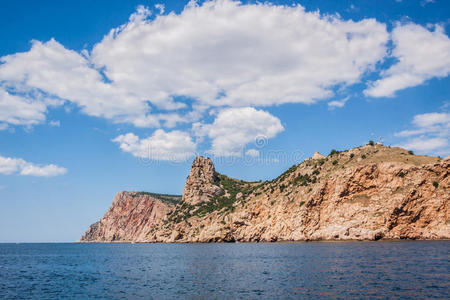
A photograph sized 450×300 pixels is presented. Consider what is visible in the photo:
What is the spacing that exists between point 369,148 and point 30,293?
4644 inches

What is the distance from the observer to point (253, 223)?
143 metres

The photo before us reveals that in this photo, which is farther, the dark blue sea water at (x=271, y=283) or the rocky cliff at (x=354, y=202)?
the rocky cliff at (x=354, y=202)

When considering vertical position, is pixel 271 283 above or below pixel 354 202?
below

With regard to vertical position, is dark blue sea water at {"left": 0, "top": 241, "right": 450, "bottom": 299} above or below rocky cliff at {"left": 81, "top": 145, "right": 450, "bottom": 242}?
below

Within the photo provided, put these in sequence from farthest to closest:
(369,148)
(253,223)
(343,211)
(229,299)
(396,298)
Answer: (253,223) < (369,148) < (343,211) < (229,299) < (396,298)

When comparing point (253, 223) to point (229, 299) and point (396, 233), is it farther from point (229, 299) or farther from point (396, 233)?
point (229, 299)

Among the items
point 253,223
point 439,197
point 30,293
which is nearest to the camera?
point 30,293

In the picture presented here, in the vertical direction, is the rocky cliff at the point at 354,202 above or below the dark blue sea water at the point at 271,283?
above

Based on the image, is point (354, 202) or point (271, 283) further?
point (354, 202)

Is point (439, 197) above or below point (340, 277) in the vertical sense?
above

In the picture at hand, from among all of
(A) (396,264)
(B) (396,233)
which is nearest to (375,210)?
(B) (396,233)

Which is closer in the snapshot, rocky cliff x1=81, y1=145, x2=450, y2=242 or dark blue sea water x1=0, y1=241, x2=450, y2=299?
dark blue sea water x1=0, y1=241, x2=450, y2=299

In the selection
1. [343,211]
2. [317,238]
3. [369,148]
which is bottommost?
[317,238]

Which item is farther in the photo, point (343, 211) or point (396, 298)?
point (343, 211)
